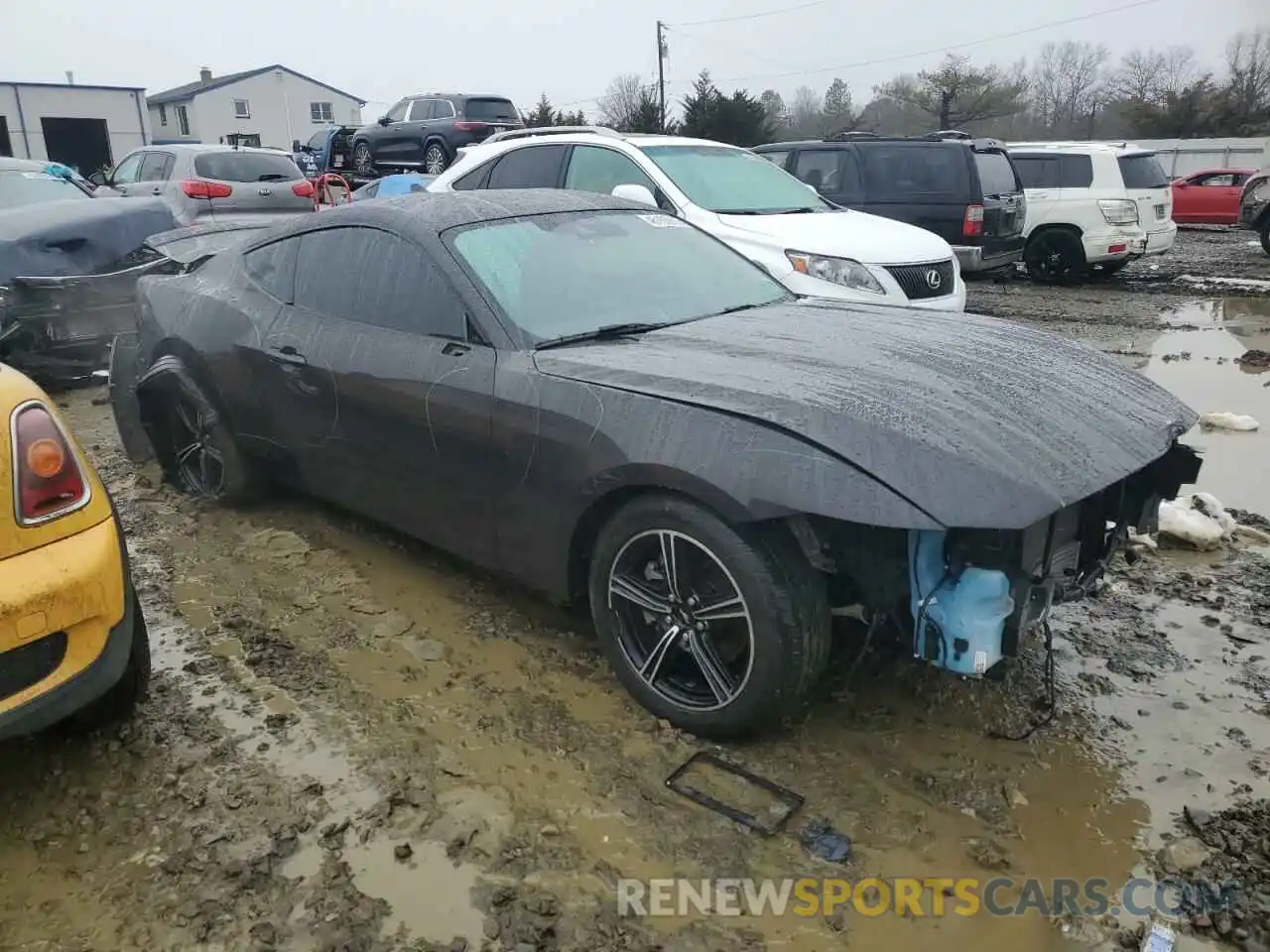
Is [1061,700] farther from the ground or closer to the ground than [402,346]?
closer to the ground

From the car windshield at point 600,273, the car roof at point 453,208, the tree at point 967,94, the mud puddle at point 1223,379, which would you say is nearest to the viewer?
the car windshield at point 600,273

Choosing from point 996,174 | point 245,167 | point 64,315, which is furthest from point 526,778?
point 245,167

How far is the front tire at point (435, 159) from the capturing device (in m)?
17.5

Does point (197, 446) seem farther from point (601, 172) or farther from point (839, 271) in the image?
point (839, 271)

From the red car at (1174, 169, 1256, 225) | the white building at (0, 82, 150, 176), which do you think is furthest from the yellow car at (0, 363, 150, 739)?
the white building at (0, 82, 150, 176)

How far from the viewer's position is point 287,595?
3988mm

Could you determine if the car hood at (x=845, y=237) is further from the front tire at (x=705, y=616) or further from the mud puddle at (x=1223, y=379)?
the front tire at (x=705, y=616)

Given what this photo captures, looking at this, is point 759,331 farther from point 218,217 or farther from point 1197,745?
point 218,217

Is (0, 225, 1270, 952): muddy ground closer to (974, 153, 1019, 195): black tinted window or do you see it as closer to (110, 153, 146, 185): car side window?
(974, 153, 1019, 195): black tinted window

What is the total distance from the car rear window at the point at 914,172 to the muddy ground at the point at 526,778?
783cm

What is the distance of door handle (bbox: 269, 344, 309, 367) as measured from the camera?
13.1ft

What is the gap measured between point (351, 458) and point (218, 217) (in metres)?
9.59

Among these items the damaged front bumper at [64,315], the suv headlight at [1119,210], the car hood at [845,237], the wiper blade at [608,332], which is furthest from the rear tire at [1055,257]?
the wiper blade at [608,332]

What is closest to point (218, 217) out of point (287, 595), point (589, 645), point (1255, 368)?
point (287, 595)
